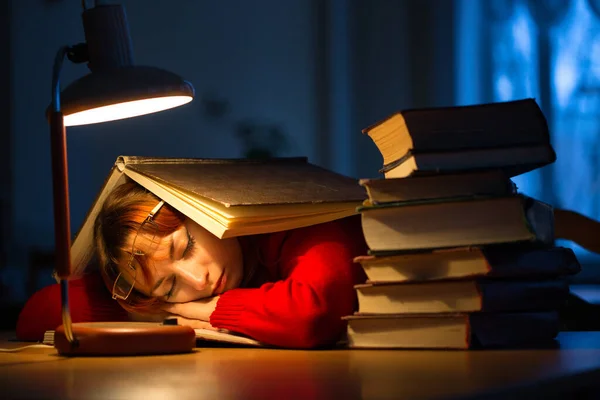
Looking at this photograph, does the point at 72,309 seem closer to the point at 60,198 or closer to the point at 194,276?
the point at 194,276

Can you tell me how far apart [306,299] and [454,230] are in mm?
231

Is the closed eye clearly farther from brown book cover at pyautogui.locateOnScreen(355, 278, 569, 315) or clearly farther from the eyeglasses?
brown book cover at pyautogui.locateOnScreen(355, 278, 569, 315)

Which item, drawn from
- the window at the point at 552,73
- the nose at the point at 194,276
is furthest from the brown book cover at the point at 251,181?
the window at the point at 552,73

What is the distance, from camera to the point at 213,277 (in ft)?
4.19

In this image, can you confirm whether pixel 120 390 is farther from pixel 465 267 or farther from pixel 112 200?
pixel 112 200

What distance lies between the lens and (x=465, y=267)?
1.03 meters

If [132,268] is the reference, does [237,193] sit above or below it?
above

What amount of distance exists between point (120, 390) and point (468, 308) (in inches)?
17.2

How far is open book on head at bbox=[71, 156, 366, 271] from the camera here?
1.14 m

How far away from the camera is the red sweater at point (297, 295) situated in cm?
115

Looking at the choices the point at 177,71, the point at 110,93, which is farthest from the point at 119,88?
the point at 177,71

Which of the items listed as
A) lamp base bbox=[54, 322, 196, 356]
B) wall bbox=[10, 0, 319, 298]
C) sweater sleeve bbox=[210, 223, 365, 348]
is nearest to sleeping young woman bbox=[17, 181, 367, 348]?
sweater sleeve bbox=[210, 223, 365, 348]

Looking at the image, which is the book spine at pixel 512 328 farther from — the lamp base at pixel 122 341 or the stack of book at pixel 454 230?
the lamp base at pixel 122 341

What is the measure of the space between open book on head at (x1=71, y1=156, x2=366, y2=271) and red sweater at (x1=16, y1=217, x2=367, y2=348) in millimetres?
59
